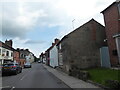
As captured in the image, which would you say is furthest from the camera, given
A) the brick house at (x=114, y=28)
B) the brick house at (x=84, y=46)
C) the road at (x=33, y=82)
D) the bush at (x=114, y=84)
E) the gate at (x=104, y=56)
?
the brick house at (x=84, y=46)

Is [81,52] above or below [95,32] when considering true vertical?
below

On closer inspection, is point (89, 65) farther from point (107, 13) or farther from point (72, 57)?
point (107, 13)

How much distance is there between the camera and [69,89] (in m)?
7.99

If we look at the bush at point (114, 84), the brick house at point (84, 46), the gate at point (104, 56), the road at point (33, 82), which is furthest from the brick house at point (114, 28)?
the road at point (33, 82)

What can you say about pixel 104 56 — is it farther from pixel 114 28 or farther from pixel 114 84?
pixel 114 84

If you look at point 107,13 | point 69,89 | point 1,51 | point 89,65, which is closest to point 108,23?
point 107,13

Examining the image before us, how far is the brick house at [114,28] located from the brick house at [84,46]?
12.6ft

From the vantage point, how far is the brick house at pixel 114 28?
39.2 feet

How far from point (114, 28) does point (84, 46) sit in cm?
528

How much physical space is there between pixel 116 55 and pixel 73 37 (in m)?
6.42

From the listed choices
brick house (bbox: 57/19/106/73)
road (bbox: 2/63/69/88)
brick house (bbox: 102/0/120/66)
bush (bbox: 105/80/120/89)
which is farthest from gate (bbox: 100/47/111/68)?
bush (bbox: 105/80/120/89)

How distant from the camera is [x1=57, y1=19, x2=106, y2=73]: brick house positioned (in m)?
16.5

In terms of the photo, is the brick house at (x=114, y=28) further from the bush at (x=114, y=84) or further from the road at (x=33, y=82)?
the road at (x=33, y=82)

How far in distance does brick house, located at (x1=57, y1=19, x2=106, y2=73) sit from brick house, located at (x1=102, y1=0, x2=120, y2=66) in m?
3.83
